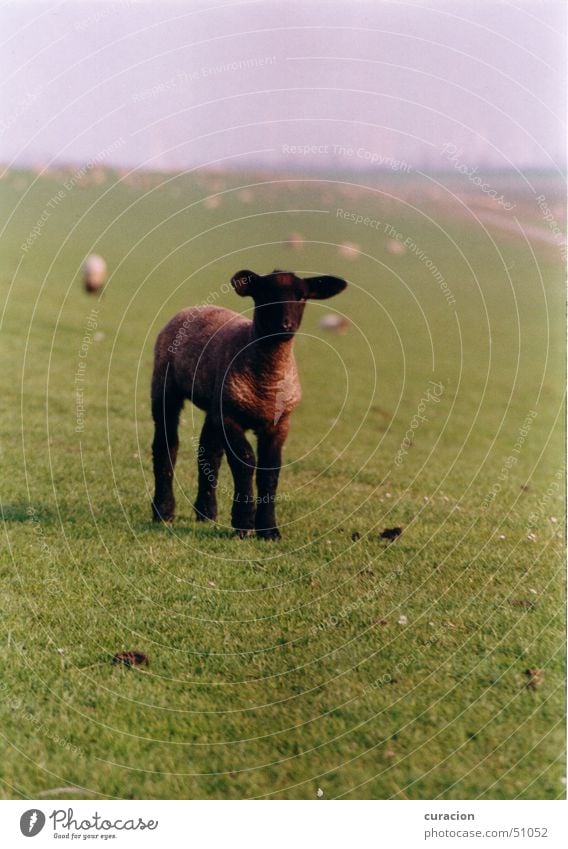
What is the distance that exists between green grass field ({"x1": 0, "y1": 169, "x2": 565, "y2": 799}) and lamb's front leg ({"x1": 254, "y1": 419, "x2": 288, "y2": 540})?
0.18 m

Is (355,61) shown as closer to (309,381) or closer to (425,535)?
(425,535)

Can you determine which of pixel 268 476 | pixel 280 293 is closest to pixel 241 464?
pixel 268 476

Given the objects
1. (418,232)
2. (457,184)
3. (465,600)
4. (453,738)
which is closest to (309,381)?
(418,232)

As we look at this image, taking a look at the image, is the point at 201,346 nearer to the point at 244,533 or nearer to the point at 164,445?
the point at 164,445

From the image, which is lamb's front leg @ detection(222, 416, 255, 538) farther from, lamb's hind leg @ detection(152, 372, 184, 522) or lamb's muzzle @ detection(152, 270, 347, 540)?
lamb's hind leg @ detection(152, 372, 184, 522)

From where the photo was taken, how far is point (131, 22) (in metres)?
6.04

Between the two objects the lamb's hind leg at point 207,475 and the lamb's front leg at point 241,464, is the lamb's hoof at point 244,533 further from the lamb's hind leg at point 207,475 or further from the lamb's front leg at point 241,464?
the lamb's hind leg at point 207,475

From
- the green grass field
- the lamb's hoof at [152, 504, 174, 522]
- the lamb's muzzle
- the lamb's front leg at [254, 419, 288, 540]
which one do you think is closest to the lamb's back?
the lamb's muzzle

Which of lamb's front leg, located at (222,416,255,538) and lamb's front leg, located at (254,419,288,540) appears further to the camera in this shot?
lamb's front leg, located at (254,419,288,540)

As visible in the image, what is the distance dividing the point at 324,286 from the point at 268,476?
1.39 m

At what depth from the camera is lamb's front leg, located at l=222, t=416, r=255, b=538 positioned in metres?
6.16

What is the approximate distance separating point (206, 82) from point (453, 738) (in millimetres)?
4527
